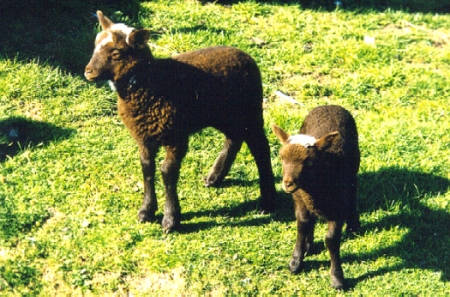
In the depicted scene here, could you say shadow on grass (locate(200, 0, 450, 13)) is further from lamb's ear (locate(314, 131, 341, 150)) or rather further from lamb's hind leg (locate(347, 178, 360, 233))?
lamb's ear (locate(314, 131, 341, 150))

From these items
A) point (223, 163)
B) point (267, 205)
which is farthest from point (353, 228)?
point (223, 163)

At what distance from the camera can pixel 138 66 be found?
234 inches

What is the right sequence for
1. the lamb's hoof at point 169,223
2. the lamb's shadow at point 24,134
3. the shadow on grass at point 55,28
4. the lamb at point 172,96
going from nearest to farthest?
the lamb at point 172,96 → the lamb's hoof at point 169,223 → the lamb's shadow at point 24,134 → the shadow on grass at point 55,28

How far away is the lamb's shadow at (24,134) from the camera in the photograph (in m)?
7.41

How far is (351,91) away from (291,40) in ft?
4.61

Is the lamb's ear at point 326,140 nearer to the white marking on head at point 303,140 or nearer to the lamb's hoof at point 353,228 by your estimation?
the white marking on head at point 303,140

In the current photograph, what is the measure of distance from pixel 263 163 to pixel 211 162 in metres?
0.92

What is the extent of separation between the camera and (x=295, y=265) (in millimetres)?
6297

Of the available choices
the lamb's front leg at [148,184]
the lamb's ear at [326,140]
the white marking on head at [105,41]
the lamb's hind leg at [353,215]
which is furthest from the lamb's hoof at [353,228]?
the white marking on head at [105,41]

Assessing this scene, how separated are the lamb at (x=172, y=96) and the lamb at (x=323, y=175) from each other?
2.37 ft

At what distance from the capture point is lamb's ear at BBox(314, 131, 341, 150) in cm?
546

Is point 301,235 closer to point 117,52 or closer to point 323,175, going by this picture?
point 323,175

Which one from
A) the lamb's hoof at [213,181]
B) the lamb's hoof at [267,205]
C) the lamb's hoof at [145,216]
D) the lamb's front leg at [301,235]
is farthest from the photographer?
the lamb's hoof at [213,181]

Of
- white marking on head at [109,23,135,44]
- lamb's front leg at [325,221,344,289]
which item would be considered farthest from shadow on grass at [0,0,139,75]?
lamb's front leg at [325,221,344,289]
